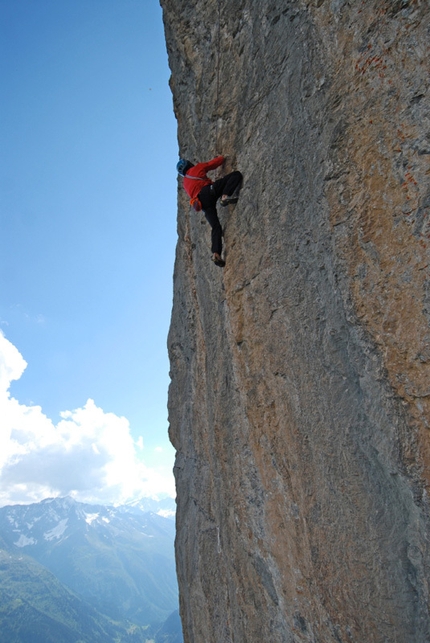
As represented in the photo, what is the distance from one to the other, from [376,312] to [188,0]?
8.39 meters

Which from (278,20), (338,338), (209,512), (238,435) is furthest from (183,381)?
(278,20)

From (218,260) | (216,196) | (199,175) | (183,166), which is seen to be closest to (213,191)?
(216,196)

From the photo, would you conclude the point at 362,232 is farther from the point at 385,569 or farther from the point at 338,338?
the point at 385,569

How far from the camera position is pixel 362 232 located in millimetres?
4871

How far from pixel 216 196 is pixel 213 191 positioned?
0.11m

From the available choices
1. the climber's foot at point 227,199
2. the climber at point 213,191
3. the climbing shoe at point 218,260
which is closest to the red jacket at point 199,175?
the climber at point 213,191

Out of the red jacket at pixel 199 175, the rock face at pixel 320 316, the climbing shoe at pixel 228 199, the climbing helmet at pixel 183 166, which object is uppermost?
the climbing helmet at pixel 183 166

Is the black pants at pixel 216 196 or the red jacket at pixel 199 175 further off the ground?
the red jacket at pixel 199 175

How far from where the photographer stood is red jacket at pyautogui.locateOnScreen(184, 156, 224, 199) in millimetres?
7531

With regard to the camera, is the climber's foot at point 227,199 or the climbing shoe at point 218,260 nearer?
the climber's foot at point 227,199

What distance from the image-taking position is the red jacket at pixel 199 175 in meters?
7.53

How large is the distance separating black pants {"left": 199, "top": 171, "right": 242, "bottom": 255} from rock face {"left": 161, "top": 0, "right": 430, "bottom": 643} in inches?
9.5

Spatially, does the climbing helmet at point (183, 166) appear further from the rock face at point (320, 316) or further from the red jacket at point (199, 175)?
the rock face at point (320, 316)

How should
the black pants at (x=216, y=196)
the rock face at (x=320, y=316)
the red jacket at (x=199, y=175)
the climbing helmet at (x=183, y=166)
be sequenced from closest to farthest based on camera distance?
1. the rock face at (x=320, y=316)
2. the black pants at (x=216, y=196)
3. the red jacket at (x=199, y=175)
4. the climbing helmet at (x=183, y=166)
